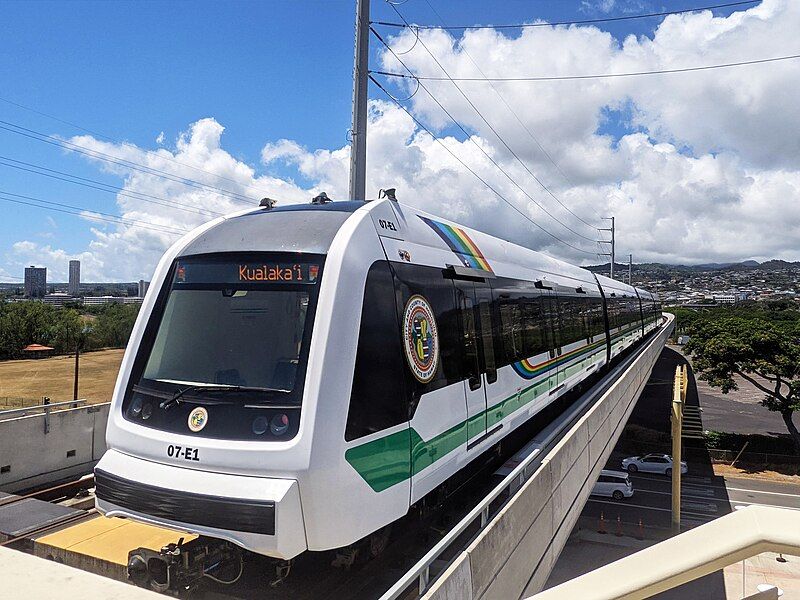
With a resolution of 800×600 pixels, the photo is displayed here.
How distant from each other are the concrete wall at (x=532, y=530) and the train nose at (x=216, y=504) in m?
1.17

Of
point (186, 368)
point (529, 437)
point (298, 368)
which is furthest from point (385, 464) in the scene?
point (529, 437)

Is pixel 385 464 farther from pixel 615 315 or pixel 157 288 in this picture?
pixel 615 315

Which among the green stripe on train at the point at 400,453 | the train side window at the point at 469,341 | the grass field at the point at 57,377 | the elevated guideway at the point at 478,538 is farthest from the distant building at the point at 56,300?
the green stripe on train at the point at 400,453

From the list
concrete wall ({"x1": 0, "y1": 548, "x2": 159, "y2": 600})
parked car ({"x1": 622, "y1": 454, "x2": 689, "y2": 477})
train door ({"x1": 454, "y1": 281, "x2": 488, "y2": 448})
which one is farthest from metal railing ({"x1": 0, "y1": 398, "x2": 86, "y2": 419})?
parked car ({"x1": 622, "y1": 454, "x2": 689, "y2": 477})

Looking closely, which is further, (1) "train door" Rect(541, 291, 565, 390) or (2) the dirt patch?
(2) the dirt patch

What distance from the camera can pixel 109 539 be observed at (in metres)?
6.59

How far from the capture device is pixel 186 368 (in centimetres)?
559

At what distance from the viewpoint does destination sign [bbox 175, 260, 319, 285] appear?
5.43 m

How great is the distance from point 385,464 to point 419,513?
171 cm

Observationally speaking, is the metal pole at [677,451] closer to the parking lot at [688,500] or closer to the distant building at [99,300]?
the parking lot at [688,500]

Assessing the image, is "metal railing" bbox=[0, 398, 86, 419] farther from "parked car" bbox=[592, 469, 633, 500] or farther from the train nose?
"parked car" bbox=[592, 469, 633, 500]

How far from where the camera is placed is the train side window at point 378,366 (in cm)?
509

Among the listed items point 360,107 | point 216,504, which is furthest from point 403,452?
point 360,107

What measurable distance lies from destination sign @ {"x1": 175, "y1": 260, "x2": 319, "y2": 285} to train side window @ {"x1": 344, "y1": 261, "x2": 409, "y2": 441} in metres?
0.55
